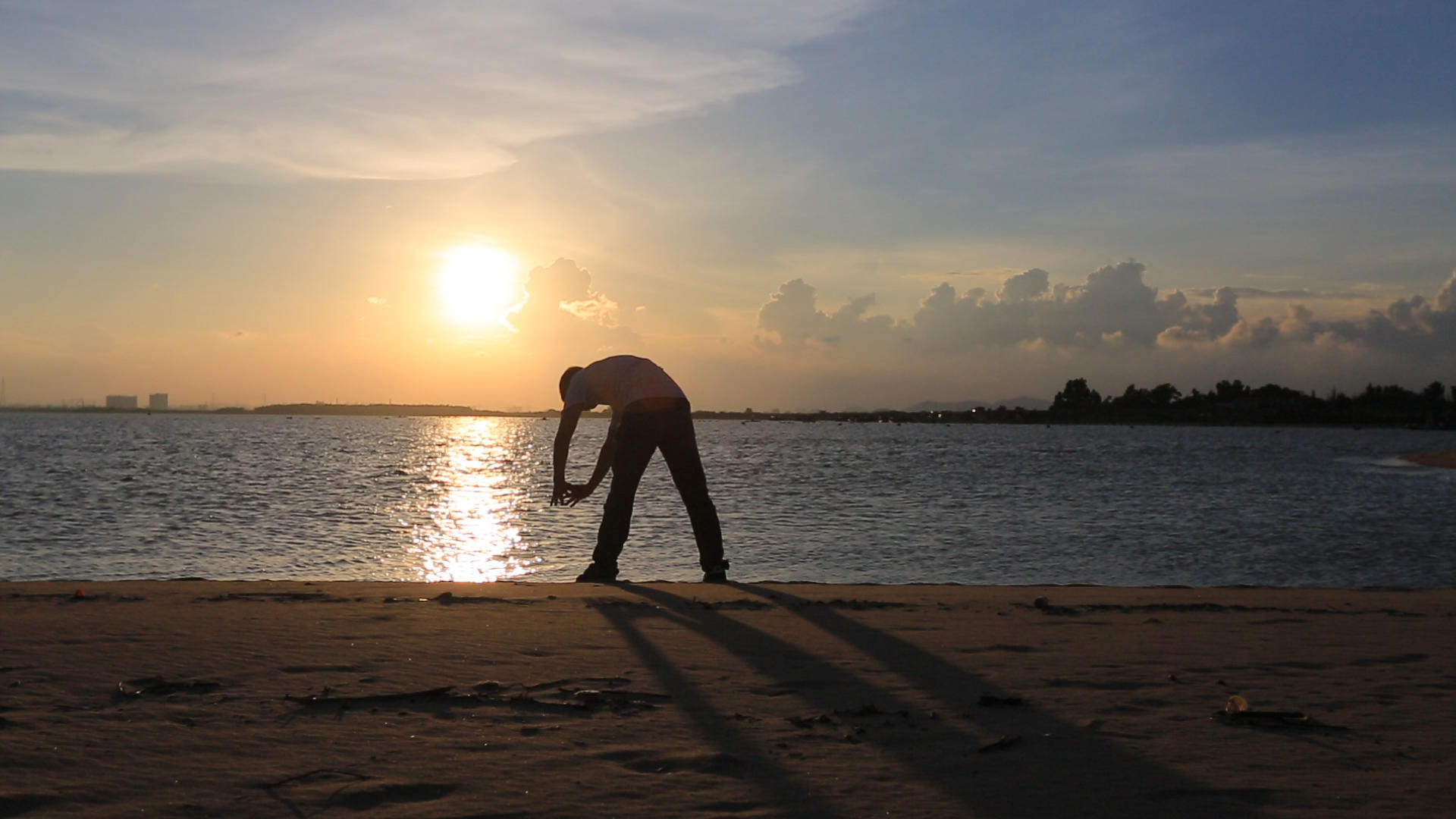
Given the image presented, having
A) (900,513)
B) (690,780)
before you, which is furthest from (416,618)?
(900,513)

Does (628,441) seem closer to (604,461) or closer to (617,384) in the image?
(604,461)

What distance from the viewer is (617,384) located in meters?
9.76

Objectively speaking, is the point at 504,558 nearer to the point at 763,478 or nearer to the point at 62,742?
the point at 62,742

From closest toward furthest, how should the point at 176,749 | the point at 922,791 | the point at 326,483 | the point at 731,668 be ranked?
the point at 922,791 < the point at 176,749 < the point at 731,668 < the point at 326,483

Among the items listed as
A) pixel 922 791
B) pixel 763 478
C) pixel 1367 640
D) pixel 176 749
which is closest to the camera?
pixel 922 791

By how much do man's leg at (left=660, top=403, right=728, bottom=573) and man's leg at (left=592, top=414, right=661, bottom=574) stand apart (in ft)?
0.59

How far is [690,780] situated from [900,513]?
64.6ft

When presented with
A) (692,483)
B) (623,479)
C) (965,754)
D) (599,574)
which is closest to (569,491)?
(623,479)

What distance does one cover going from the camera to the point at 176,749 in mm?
4133

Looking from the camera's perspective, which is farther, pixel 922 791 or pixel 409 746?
pixel 409 746

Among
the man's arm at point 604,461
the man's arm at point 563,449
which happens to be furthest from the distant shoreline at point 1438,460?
the man's arm at point 563,449

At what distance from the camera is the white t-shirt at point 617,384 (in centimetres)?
966

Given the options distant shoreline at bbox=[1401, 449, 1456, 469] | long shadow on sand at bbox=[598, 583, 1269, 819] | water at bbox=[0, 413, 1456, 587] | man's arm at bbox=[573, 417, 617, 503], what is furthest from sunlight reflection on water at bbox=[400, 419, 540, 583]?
distant shoreline at bbox=[1401, 449, 1456, 469]

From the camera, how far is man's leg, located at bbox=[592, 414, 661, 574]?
979 cm
